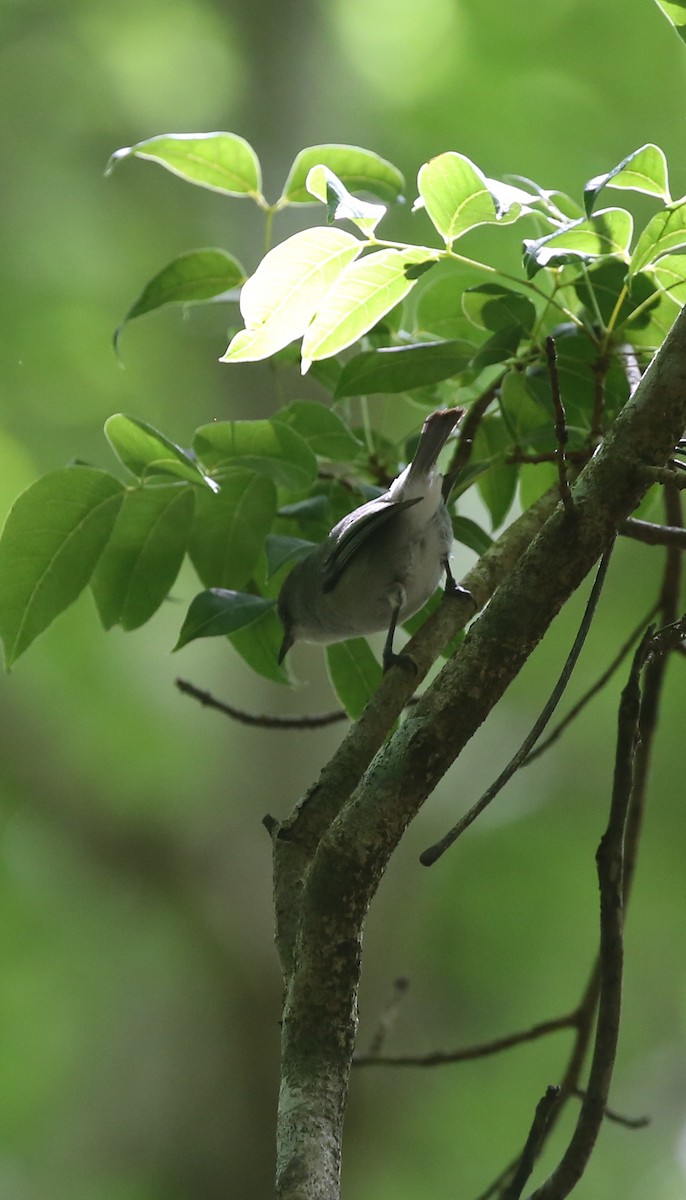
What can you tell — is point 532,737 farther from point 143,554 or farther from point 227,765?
point 227,765

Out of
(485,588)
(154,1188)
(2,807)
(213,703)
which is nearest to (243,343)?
(485,588)

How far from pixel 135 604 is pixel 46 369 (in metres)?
2.34

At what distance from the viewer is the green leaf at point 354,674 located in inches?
43.9

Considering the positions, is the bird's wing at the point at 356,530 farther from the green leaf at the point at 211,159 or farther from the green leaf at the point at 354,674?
the green leaf at the point at 211,159

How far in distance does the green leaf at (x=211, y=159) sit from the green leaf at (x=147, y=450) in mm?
271

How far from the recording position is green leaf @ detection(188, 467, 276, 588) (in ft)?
3.40

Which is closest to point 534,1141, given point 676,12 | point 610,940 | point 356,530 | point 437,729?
point 610,940

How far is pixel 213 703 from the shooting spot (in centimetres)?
120

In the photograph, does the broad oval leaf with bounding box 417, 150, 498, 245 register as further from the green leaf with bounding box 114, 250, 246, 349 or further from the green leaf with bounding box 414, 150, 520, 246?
the green leaf with bounding box 114, 250, 246, 349

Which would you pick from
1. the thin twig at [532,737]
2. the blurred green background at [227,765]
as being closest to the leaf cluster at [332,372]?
the thin twig at [532,737]

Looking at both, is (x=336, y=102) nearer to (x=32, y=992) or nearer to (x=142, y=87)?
(x=142, y=87)

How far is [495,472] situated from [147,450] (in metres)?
0.39

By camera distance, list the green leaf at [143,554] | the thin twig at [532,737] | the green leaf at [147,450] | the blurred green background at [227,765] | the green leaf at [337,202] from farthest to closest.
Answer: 1. the blurred green background at [227,765]
2. the green leaf at [143,554]
3. the green leaf at [147,450]
4. the green leaf at [337,202]
5. the thin twig at [532,737]

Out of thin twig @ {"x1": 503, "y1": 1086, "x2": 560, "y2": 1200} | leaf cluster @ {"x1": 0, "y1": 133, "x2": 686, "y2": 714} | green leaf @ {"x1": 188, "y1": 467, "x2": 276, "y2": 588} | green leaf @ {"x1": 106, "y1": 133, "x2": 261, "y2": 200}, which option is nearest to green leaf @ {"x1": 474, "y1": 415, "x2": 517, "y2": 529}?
leaf cluster @ {"x1": 0, "y1": 133, "x2": 686, "y2": 714}
